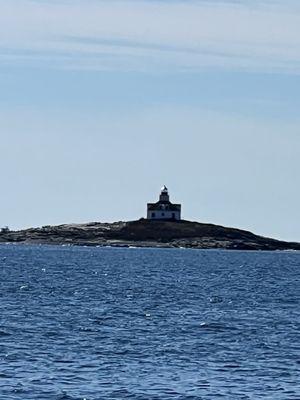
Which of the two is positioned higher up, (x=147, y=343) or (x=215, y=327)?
(x=215, y=327)

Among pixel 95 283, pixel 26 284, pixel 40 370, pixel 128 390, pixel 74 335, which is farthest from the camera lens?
pixel 95 283

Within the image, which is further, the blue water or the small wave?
the small wave

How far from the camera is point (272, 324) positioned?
214 feet

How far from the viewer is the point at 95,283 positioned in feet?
360

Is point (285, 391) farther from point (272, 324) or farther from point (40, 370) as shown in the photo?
point (272, 324)

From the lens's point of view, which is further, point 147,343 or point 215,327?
point 215,327

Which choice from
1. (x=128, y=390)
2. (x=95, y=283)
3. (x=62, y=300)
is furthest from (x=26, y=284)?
(x=128, y=390)

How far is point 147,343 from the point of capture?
54156 mm

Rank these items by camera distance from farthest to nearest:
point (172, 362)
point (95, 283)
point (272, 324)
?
point (95, 283) < point (272, 324) < point (172, 362)

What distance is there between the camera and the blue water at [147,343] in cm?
4138

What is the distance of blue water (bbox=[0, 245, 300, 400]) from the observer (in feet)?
136

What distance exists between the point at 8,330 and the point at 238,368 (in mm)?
15119

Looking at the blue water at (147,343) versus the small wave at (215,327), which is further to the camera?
the small wave at (215,327)

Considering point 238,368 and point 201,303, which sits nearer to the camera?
point 238,368
